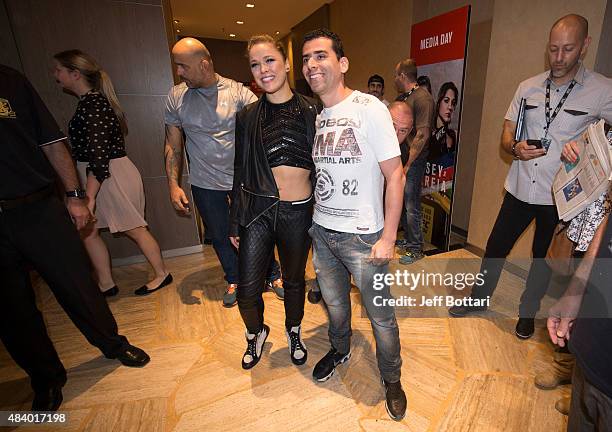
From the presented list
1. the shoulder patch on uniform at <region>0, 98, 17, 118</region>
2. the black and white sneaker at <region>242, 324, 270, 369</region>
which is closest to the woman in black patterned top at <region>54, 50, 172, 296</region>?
the shoulder patch on uniform at <region>0, 98, 17, 118</region>

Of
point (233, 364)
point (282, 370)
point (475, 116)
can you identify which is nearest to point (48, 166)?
point (233, 364)

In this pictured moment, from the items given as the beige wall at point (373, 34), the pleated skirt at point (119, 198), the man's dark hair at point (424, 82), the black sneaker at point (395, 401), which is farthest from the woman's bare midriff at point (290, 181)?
the beige wall at point (373, 34)

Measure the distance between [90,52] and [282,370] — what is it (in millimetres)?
3301

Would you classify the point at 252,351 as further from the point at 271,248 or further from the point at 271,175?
the point at 271,175

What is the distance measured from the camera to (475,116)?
11.6 ft

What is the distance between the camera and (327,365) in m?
1.91

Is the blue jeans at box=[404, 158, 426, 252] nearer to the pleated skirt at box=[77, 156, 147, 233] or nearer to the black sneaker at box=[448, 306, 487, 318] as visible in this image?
the black sneaker at box=[448, 306, 487, 318]

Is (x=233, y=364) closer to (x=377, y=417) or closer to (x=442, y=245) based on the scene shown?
(x=377, y=417)

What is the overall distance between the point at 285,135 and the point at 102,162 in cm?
162

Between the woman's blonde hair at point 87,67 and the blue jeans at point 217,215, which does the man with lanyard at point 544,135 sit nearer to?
the blue jeans at point 217,215

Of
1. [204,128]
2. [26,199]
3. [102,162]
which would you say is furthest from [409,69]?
[26,199]

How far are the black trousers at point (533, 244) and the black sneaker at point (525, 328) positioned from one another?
3 cm

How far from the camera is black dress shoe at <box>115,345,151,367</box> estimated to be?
6.88ft

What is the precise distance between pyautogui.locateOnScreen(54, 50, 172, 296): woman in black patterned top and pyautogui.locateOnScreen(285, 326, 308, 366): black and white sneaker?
1632 millimetres
